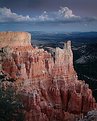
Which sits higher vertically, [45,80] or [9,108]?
[9,108]

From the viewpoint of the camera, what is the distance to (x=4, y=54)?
70.6 ft

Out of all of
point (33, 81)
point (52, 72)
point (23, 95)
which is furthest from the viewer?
point (52, 72)

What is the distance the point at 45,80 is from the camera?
2189 centimetres

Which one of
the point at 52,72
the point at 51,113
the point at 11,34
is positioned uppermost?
the point at 11,34

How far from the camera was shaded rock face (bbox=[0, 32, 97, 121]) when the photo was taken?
20.3 metres

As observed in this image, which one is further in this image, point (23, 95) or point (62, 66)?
point (62, 66)

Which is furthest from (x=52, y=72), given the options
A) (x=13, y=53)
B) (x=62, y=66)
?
(x=13, y=53)

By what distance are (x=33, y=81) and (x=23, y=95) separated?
5.50ft

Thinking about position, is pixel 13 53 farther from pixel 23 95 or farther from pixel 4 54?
pixel 23 95

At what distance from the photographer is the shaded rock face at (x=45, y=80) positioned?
66.6 ft

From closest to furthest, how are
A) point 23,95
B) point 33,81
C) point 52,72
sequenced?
1. point 23,95
2. point 33,81
3. point 52,72

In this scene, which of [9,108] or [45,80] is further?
[45,80]

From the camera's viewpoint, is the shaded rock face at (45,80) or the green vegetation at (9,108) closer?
the green vegetation at (9,108)

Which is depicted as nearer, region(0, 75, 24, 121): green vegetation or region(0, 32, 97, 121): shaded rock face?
region(0, 75, 24, 121): green vegetation
